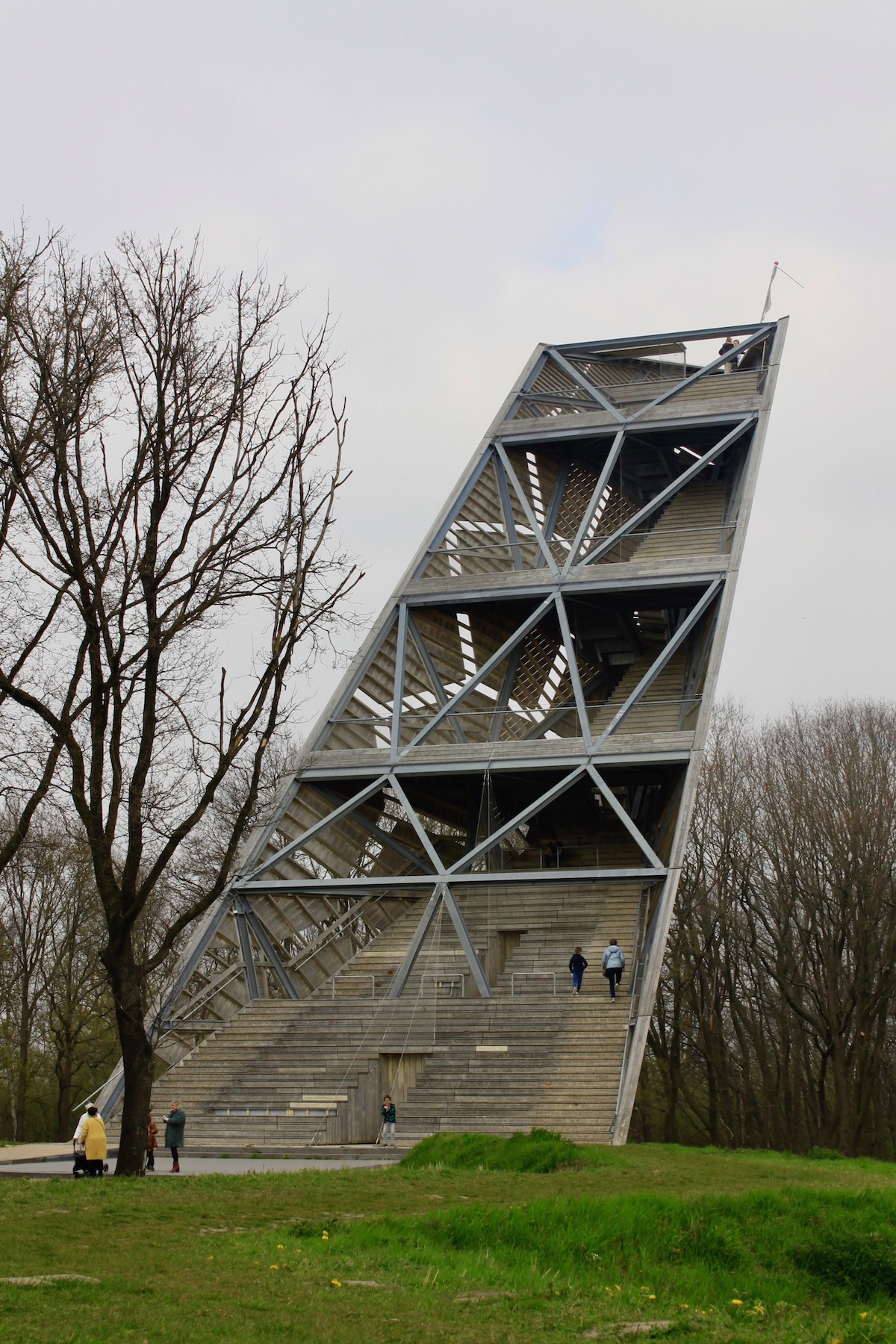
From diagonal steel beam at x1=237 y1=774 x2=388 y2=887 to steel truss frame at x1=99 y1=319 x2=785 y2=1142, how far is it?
45 mm

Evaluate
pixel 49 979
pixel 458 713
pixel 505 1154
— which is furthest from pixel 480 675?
pixel 49 979

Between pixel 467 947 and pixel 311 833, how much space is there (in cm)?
409

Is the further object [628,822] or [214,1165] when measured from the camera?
[628,822]

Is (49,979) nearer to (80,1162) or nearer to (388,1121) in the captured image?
(388,1121)

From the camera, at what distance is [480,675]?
29.7 m

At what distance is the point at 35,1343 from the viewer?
653 centimetres

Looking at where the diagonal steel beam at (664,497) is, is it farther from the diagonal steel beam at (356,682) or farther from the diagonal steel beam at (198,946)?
the diagonal steel beam at (198,946)

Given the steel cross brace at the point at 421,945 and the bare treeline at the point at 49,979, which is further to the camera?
the bare treeline at the point at 49,979

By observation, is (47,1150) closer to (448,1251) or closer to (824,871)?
(448,1251)

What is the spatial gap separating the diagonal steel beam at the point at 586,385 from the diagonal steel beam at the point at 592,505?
0.72 metres

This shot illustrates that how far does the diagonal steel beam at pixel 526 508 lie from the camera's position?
3086cm

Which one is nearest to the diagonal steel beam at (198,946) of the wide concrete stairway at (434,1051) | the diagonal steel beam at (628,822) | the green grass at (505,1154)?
the wide concrete stairway at (434,1051)

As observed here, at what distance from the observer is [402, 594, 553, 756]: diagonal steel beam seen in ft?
94.6

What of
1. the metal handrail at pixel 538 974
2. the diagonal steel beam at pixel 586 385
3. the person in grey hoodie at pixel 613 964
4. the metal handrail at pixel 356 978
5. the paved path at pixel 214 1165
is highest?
the diagonal steel beam at pixel 586 385
